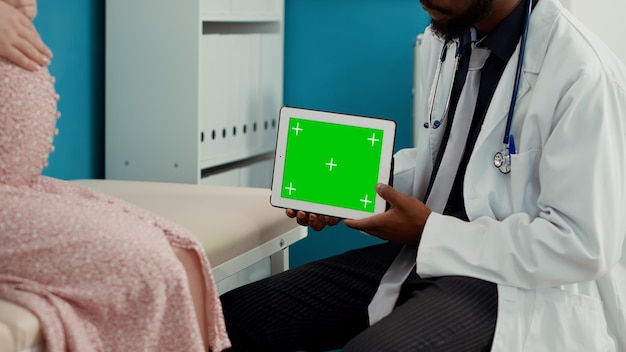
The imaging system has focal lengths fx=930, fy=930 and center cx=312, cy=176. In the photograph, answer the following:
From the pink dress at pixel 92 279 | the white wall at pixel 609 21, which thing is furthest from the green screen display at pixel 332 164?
the white wall at pixel 609 21

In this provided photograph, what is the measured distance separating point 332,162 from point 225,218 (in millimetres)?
242

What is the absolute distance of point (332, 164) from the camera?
5.01 feet

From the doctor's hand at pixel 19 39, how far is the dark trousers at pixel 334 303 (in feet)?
1.64

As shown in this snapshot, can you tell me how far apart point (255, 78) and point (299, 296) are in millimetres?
1132

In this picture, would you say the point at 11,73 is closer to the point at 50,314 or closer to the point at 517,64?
the point at 50,314

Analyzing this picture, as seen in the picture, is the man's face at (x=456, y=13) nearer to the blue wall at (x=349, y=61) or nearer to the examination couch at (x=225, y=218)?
the examination couch at (x=225, y=218)

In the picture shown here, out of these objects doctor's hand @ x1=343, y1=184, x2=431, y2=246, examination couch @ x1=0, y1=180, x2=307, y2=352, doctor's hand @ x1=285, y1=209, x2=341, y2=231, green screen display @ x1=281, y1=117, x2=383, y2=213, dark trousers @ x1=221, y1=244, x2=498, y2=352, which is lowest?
dark trousers @ x1=221, y1=244, x2=498, y2=352

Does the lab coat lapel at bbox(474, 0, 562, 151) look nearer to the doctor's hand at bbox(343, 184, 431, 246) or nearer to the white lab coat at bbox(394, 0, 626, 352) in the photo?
the white lab coat at bbox(394, 0, 626, 352)

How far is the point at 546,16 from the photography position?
1427 millimetres

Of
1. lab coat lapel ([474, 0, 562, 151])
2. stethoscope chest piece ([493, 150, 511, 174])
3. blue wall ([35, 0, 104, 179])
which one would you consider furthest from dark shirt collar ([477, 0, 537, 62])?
blue wall ([35, 0, 104, 179])

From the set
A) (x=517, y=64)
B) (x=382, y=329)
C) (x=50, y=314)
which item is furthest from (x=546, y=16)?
(x=50, y=314)

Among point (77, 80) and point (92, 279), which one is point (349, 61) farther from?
point (92, 279)

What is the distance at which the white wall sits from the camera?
228cm

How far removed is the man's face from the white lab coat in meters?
0.08
